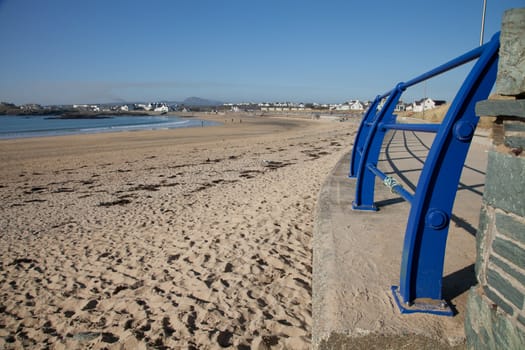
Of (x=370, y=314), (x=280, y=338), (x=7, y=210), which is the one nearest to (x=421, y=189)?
(x=370, y=314)

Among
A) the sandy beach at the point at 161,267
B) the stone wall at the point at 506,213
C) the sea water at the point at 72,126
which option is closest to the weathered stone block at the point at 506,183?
the stone wall at the point at 506,213

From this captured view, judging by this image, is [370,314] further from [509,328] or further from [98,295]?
[98,295]

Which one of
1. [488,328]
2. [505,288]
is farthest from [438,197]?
[488,328]

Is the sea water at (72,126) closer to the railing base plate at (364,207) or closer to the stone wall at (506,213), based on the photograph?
the railing base plate at (364,207)

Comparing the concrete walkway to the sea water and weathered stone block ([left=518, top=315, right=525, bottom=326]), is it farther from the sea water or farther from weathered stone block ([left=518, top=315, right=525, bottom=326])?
the sea water

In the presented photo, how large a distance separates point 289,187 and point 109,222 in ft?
12.0

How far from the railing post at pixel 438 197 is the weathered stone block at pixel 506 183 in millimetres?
236

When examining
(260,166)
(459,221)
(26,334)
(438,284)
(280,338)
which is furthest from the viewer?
(260,166)

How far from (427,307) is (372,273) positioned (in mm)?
542

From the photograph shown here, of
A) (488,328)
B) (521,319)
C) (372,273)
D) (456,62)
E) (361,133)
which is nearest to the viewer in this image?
(521,319)

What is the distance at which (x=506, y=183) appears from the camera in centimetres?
123

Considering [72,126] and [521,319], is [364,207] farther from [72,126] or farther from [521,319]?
[72,126]

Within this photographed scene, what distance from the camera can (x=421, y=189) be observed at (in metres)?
1.62

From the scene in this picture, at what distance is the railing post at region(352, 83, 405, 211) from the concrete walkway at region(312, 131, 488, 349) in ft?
0.57
